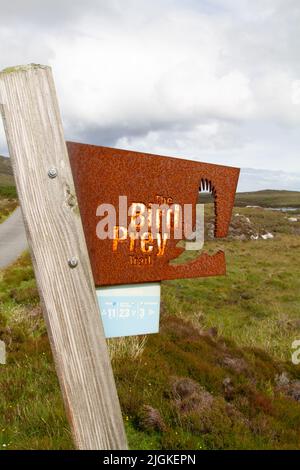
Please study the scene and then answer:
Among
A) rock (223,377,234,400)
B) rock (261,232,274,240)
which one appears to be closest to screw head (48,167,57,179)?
rock (223,377,234,400)

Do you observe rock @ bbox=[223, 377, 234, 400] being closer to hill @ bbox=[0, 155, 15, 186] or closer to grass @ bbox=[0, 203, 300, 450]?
grass @ bbox=[0, 203, 300, 450]

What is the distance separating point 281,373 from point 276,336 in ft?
11.9

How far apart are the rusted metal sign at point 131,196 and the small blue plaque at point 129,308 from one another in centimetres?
5

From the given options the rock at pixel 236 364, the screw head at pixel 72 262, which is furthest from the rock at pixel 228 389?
the screw head at pixel 72 262

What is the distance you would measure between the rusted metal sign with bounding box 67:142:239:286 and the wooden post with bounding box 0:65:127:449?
0.10 m

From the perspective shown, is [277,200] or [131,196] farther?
[277,200]

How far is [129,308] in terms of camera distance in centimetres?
210

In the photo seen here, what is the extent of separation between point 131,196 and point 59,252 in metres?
0.42

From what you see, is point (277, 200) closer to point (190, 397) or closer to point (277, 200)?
point (277, 200)

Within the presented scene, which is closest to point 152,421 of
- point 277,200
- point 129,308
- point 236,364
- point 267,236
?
point 129,308

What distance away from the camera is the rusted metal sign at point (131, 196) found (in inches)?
77.5

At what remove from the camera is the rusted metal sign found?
197 centimetres

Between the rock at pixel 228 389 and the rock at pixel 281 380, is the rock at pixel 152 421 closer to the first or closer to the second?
the rock at pixel 228 389

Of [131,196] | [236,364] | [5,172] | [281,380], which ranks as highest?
[5,172]
